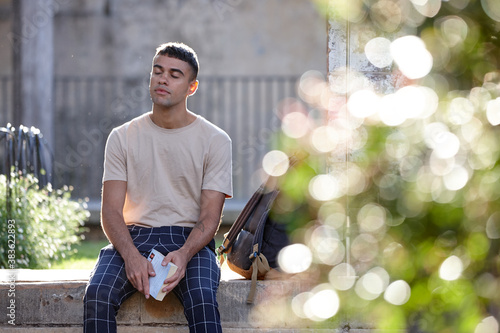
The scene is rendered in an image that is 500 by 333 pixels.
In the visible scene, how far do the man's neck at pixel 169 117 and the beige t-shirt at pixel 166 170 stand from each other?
0.03 metres

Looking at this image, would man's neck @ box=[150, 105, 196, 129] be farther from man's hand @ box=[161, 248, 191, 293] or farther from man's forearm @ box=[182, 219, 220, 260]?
man's hand @ box=[161, 248, 191, 293]

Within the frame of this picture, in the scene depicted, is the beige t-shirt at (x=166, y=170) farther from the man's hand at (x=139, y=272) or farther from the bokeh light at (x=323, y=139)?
the bokeh light at (x=323, y=139)

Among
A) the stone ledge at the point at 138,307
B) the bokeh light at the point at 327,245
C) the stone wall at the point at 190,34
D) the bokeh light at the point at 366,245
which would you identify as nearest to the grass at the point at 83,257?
the stone ledge at the point at 138,307

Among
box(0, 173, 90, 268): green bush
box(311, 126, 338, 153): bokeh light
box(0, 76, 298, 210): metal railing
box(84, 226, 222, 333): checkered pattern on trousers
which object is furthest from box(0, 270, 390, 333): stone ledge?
box(0, 76, 298, 210): metal railing

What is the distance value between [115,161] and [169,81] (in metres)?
0.44

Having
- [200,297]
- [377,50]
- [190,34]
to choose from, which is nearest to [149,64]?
[190,34]

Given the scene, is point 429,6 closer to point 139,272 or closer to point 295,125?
point 295,125

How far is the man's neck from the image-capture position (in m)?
3.64

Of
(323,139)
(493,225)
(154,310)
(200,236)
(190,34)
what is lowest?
(154,310)

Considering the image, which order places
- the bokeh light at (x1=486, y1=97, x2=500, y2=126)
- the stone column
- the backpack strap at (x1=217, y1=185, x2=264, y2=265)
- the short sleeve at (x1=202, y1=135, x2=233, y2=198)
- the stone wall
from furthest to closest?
the stone wall, the stone column, the backpack strap at (x1=217, y1=185, x2=264, y2=265), the short sleeve at (x1=202, y1=135, x2=233, y2=198), the bokeh light at (x1=486, y1=97, x2=500, y2=126)

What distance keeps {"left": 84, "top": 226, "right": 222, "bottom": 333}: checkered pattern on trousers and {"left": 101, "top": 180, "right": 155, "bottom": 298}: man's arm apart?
0.22ft

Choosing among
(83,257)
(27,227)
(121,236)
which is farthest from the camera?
(83,257)

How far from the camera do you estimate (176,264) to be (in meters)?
3.29

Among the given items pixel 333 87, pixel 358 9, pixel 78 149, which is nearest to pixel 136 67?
pixel 78 149
